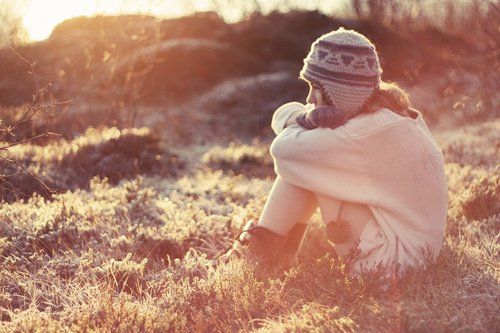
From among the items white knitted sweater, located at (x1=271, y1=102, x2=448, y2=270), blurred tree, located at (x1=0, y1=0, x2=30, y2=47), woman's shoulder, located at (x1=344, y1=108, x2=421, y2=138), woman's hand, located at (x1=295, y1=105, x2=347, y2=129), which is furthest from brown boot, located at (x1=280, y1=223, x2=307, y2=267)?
blurred tree, located at (x1=0, y1=0, x2=30, y2=47)

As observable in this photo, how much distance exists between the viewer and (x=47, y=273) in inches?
153

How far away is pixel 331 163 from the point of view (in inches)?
133

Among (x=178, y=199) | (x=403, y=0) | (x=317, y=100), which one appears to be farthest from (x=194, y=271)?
(x=403, y=0)

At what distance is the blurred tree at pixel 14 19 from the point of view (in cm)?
1007

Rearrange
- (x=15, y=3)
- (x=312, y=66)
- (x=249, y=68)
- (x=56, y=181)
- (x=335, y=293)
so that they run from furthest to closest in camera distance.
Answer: (x=249, y=68) < (x=15, y=3) < (x=56, y=181) < (x=312, y=66) < (x=335, y=293)

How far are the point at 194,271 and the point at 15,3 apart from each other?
9.96 meters

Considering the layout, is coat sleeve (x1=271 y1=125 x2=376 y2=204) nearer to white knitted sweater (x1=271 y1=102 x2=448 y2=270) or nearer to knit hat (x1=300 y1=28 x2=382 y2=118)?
white knitted sweater (x1=271 y1=102 x2=448 y2=270)

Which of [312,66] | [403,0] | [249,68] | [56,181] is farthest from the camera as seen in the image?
[403,0]

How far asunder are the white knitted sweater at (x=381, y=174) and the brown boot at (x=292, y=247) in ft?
1.51

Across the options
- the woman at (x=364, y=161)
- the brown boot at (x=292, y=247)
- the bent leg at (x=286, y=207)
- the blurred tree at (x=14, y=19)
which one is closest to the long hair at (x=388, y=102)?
the woman at (x=364, y=161)

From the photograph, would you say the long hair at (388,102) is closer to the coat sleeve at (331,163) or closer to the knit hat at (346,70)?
the knit hat at (346,70)

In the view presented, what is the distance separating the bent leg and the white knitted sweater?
0.15 meters

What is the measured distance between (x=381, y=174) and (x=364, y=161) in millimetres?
130

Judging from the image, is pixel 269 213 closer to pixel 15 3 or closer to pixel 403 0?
pixel 15 3
